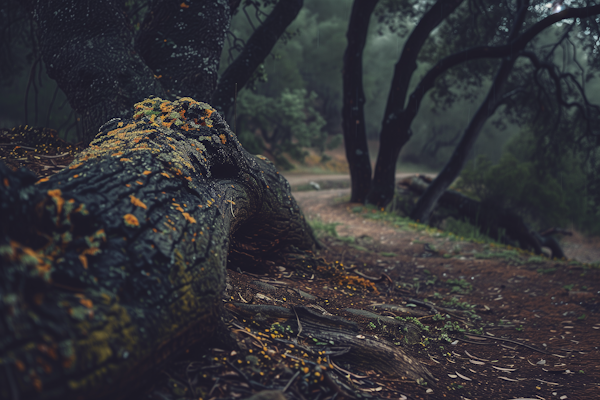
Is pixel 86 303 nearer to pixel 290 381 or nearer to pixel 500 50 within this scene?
pixel 290 381

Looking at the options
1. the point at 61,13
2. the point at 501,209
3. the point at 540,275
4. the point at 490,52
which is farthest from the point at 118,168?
the point at 501,209

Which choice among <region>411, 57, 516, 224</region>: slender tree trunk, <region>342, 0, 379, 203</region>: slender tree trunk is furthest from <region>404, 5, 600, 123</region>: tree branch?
<region>411, 57, 516, 224</region>: slender tree trunk

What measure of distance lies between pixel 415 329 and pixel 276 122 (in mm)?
21490

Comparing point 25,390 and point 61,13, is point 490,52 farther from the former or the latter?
point 25,390

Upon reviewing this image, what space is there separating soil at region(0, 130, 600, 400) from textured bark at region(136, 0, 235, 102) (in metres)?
1.34

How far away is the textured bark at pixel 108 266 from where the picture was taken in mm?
1108

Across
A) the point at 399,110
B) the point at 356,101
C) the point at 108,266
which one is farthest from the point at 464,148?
the point at 108,266

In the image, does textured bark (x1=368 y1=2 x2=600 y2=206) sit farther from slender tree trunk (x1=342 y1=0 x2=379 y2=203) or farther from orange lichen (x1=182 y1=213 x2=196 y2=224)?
orange lichen (x1=182 y1=213 x2=196 y2=224)

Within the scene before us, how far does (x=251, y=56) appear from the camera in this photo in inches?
223

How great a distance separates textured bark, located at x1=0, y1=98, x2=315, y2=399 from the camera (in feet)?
3.64

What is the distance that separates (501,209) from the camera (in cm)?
1007

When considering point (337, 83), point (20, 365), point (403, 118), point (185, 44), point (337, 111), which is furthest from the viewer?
point (337, 111)

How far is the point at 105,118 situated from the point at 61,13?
101cm

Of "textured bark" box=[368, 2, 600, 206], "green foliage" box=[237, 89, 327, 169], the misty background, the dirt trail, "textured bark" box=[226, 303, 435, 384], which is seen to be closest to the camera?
"textured bark" box=[226, 303, 435, 384]
